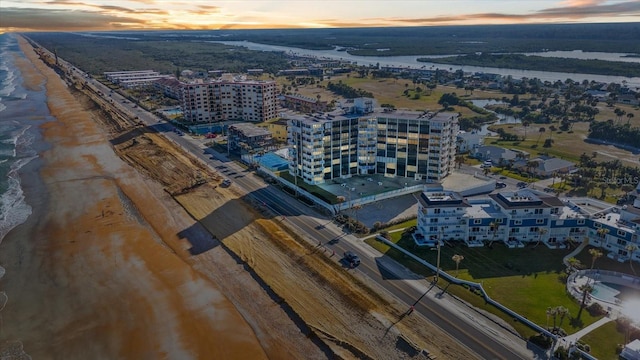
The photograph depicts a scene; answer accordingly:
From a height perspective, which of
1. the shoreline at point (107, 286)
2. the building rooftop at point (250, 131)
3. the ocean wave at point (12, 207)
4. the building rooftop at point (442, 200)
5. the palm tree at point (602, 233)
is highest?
the building rooftop at point (250, 131)

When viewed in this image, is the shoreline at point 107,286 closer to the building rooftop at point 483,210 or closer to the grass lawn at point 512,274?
the grass lawn at point 512,274

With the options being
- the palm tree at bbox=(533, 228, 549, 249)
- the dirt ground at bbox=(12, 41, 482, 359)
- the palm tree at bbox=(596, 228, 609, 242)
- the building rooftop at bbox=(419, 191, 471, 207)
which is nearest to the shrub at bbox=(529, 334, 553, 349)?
the dirt ground at bbox=(12, 41, 482, 359)

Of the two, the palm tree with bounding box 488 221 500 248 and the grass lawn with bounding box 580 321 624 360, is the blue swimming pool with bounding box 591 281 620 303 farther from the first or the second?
the palm tree with bounding box 488 221 500 248

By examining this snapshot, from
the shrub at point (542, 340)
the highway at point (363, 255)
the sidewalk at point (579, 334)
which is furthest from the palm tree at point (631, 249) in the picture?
the highway at point (363, 255)

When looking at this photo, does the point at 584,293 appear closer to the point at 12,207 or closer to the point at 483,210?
the point at 483,210

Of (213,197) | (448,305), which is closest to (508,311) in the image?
(448,305)

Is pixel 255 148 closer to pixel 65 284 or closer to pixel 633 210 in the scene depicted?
pixel 65 284
